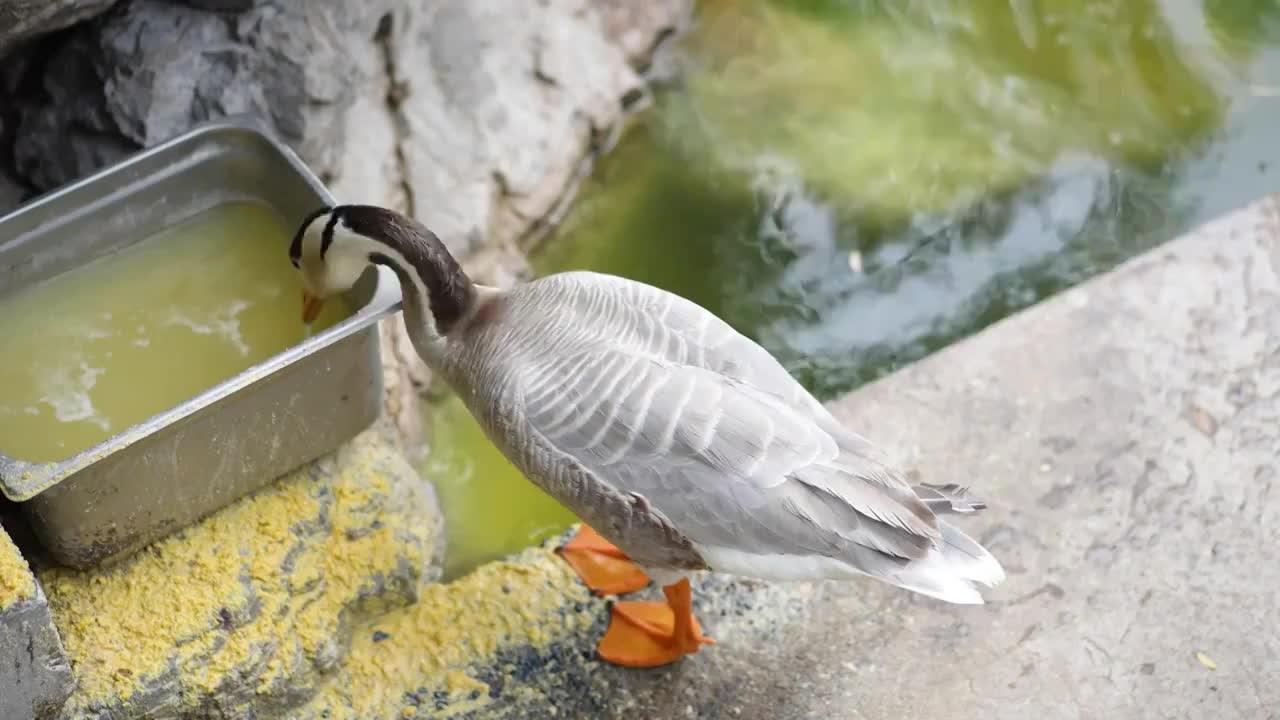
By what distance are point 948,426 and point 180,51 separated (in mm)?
2291

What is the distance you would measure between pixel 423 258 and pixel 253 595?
31.3 inches

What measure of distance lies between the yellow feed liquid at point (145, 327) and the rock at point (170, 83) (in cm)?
51

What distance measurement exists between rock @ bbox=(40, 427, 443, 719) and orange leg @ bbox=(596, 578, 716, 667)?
0.48m

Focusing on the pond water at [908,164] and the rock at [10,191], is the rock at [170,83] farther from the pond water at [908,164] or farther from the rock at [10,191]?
the pond water at [908,164]

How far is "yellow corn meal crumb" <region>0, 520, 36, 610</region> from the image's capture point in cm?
218

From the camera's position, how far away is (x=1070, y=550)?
3.09 meters

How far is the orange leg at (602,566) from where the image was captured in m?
3.03

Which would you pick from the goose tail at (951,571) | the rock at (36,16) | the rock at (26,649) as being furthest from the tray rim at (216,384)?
the goose tail at (951,571)

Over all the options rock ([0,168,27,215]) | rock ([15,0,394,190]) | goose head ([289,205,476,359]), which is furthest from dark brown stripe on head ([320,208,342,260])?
rock ([0,168,27,215])

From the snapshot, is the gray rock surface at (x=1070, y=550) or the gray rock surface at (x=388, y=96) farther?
the gray rock surface at (x=388, y=96)

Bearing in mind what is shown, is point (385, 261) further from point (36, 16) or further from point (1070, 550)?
point (1070, 550)

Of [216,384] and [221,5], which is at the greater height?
[221,5]

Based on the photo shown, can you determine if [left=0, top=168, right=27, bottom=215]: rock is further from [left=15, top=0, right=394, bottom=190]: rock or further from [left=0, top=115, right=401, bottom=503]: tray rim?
[left=0, top=115, right=401, bottom=503]: tray rim

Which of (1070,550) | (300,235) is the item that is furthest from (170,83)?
(1070,550)
